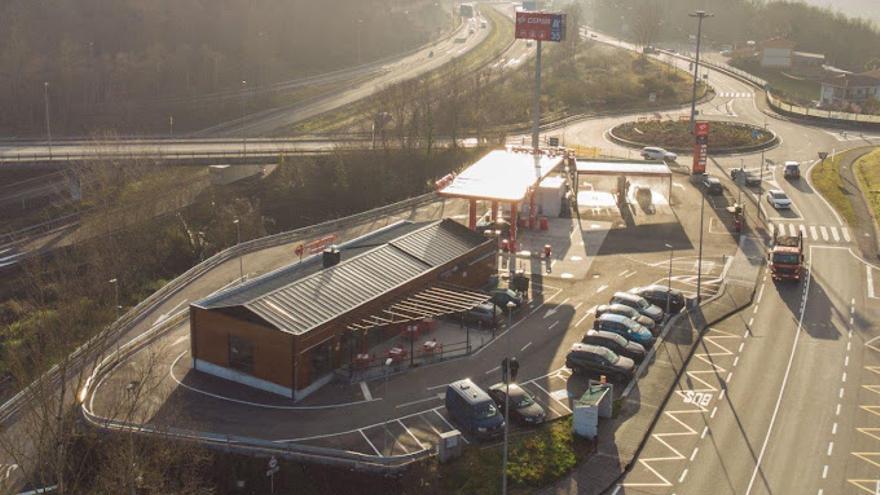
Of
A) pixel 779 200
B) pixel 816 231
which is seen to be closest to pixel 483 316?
pixel 816 231

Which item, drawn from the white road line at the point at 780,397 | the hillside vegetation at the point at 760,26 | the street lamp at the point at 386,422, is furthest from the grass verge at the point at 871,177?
the hillside vegetation at the point at 760,26

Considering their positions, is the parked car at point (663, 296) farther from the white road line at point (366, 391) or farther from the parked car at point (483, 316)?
the white road line at point (366, 391)

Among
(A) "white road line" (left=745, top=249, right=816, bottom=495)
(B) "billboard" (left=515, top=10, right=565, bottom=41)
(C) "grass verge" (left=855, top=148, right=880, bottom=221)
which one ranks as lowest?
(A) "white road line" (left=745, top=249, right=816, bottom=495)

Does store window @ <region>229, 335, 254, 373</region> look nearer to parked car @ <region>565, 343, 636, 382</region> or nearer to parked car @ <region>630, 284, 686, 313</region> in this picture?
parked car @ <region>565, 343, 636, 382</region>

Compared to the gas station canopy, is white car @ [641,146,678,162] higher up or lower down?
lower down

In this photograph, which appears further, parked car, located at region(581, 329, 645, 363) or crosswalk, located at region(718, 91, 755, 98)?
crosswalk, located at region(718, 91, 755, 98)

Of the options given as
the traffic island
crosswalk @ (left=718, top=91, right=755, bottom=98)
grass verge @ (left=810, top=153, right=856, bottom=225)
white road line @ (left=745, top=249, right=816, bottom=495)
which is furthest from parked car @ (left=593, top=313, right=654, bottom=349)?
crosswalk @ (left=718, top=91, right=755, bottom=98)

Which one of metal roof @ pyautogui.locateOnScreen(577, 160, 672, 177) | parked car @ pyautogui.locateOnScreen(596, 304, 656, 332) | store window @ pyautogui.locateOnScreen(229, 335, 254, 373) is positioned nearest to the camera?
store window @ pyautogui.locateOnScreen(229, 335, 254, 373)
